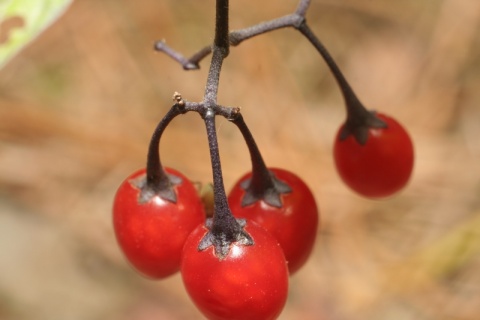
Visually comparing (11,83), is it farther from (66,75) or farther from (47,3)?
(47,3)

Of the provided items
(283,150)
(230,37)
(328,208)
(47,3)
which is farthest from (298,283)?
(47,3)

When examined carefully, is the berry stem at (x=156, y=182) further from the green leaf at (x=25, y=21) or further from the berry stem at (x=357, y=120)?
the berry stem at (x=357, y=120)

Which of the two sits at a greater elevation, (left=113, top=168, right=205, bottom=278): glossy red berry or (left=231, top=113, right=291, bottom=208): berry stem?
(left=231, top=113, right=291, bottom=208): berry stem

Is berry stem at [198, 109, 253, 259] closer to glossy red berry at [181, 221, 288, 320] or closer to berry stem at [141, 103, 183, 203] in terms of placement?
glossy red berry at [181, 221, 288, 320]

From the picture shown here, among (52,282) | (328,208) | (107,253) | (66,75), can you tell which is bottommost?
(52,282)

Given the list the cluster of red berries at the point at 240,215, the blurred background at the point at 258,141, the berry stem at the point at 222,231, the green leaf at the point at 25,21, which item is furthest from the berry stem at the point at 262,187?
the blurred background at the point at 258,141

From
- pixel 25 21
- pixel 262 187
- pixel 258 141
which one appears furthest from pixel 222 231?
pixel 258 141

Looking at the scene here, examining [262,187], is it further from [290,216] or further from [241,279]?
[241,279]

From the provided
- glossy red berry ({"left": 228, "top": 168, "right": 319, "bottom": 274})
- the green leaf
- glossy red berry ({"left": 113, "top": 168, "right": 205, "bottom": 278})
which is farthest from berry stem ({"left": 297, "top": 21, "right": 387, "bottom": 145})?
the green leaf
